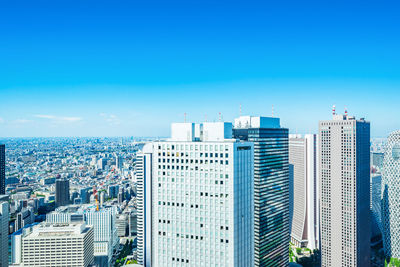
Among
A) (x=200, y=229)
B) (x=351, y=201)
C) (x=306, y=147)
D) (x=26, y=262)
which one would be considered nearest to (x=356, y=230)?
(x=351, y=201)

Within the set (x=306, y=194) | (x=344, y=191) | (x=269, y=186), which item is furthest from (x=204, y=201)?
(x=306, y=194)

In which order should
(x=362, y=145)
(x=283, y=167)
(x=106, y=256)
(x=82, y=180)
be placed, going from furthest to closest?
(x=82, y=180) → (x=106, y=256) → (x=362, y=145) → (x=283, y=167)

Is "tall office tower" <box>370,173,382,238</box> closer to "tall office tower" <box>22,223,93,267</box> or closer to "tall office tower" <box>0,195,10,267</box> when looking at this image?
"tall office tower" <box>22,223,93,267</box>

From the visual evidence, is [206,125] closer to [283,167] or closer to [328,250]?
[283,167]

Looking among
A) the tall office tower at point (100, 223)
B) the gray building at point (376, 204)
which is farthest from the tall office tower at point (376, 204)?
the tall office tower at point (100, 223)

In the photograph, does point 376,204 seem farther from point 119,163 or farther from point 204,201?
point 119,163

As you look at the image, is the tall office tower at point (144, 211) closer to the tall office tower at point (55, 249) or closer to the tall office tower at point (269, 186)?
the tall office tower at point (55, 249)

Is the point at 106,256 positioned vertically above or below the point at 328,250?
below
